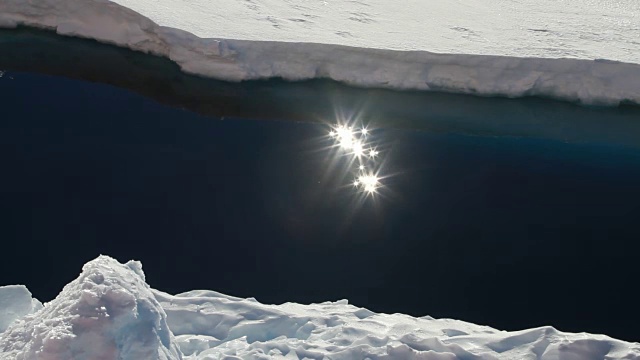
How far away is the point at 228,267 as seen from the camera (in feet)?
13.5

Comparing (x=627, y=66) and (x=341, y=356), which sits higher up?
Answer: (x=627, y=66)

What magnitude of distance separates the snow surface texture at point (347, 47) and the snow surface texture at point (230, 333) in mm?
3270

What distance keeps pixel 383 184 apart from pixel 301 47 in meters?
1.64

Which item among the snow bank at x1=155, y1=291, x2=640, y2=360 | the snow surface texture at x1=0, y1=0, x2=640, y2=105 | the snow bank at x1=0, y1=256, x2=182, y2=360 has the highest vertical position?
the snow surface texture at x1=0, y1=0, x2=640, y2=105

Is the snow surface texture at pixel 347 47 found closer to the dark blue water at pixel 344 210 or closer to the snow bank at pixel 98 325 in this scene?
the dark blue water at pixel 344 210

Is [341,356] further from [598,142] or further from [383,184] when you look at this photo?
[598,142]

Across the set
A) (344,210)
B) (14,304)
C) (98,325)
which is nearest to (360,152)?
(344,210)

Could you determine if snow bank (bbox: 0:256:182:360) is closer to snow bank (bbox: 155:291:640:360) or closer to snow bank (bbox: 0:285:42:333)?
snow bank (bbox: 155:291:640:360)

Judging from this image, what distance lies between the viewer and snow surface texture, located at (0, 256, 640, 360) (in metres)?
2.20

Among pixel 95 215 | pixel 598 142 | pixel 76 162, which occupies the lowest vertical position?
pixel 95 215

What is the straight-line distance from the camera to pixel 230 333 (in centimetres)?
295

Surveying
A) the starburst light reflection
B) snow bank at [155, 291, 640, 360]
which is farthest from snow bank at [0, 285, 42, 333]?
the starburst light reflection

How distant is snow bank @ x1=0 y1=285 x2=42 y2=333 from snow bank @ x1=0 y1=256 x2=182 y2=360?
59cm

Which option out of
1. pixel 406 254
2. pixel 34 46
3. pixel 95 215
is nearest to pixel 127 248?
pixel 95 215
